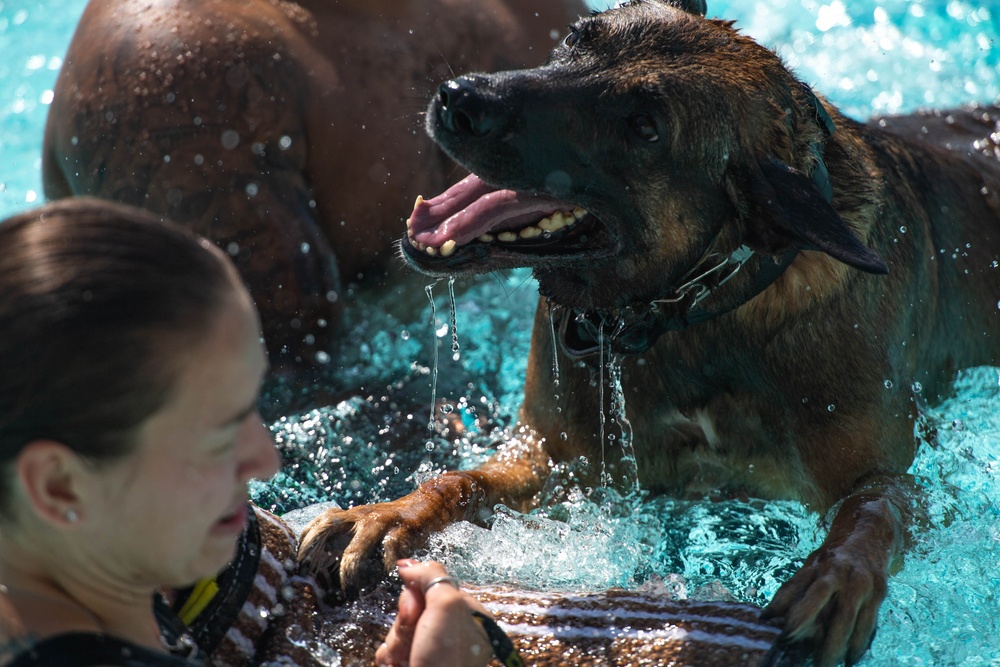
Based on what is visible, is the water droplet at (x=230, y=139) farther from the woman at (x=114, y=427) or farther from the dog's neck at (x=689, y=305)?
the woman at (x=114, y=427)

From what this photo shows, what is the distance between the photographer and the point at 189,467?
1.73 m

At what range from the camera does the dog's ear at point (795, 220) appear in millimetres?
2459

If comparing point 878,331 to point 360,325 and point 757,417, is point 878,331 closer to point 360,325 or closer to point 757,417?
point 757,417

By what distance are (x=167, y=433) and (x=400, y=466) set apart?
2226mm

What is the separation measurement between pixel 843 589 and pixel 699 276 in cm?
83

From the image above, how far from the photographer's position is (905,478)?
123 inches

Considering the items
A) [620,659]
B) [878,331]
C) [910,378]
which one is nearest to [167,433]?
[620,659]

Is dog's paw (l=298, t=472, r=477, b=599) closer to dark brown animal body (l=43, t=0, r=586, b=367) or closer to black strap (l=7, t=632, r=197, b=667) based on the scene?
black strap (l=7, t=632, r=197, b=667)

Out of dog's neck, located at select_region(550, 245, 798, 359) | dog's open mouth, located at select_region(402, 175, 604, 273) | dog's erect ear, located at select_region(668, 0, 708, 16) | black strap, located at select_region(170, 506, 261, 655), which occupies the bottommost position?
black strap, located at select_region(170, 506, 261, 655)

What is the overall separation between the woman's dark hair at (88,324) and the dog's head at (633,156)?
48.3 inches

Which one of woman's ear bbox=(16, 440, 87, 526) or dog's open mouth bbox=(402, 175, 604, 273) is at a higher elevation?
woman's ear bbox=(16, 440, 87, 526)

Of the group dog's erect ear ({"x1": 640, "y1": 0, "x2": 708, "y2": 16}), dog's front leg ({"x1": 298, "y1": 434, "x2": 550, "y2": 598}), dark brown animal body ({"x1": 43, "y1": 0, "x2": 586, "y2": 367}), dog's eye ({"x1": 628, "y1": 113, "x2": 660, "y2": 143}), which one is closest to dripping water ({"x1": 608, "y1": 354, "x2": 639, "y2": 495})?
dog's front leg ({"x1": 298, "y1": 434, "x2": 550, "y2": 598})

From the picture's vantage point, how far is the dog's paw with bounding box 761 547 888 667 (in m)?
2.44

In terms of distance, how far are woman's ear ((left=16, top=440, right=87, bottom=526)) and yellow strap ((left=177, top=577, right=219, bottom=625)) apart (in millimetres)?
536
